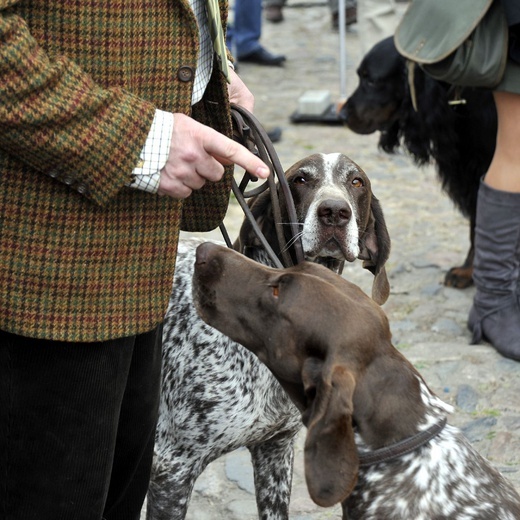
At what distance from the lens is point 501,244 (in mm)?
5164

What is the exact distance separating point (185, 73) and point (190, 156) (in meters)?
0.22

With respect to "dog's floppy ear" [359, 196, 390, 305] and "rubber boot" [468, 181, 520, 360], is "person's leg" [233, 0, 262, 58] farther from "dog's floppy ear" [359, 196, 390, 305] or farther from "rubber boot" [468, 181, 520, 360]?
"dog's floppy ear" [359, 196, 390, 305]

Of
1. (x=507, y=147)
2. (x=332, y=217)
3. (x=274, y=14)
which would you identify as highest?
(x=332, y=217)

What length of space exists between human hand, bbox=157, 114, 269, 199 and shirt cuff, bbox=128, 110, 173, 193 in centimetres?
1

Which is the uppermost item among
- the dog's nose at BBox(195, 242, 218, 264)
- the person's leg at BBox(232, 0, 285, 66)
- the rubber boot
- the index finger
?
the index finger

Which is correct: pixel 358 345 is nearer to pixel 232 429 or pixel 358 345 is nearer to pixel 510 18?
pixel 232 429

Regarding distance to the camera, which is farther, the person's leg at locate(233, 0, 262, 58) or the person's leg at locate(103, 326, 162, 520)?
the person's leg at locate(233, 0, 262, 58)

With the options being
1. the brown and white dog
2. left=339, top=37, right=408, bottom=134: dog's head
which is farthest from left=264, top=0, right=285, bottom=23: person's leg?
the brown and white dog

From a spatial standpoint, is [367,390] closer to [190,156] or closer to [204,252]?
[204,252]

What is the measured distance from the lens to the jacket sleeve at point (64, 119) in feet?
6.60

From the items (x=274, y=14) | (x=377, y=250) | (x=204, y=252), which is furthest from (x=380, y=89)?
(x=274, y=14)

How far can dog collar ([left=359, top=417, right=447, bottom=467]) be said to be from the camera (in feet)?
8.31

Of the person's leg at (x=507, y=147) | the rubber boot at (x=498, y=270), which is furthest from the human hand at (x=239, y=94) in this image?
the rubber boot at (x=498, y=270)

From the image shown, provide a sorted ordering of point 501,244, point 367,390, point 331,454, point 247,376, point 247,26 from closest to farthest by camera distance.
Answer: point 331,454 < point 367,390 < point 247,376 < point 501,244 < point 247,26
